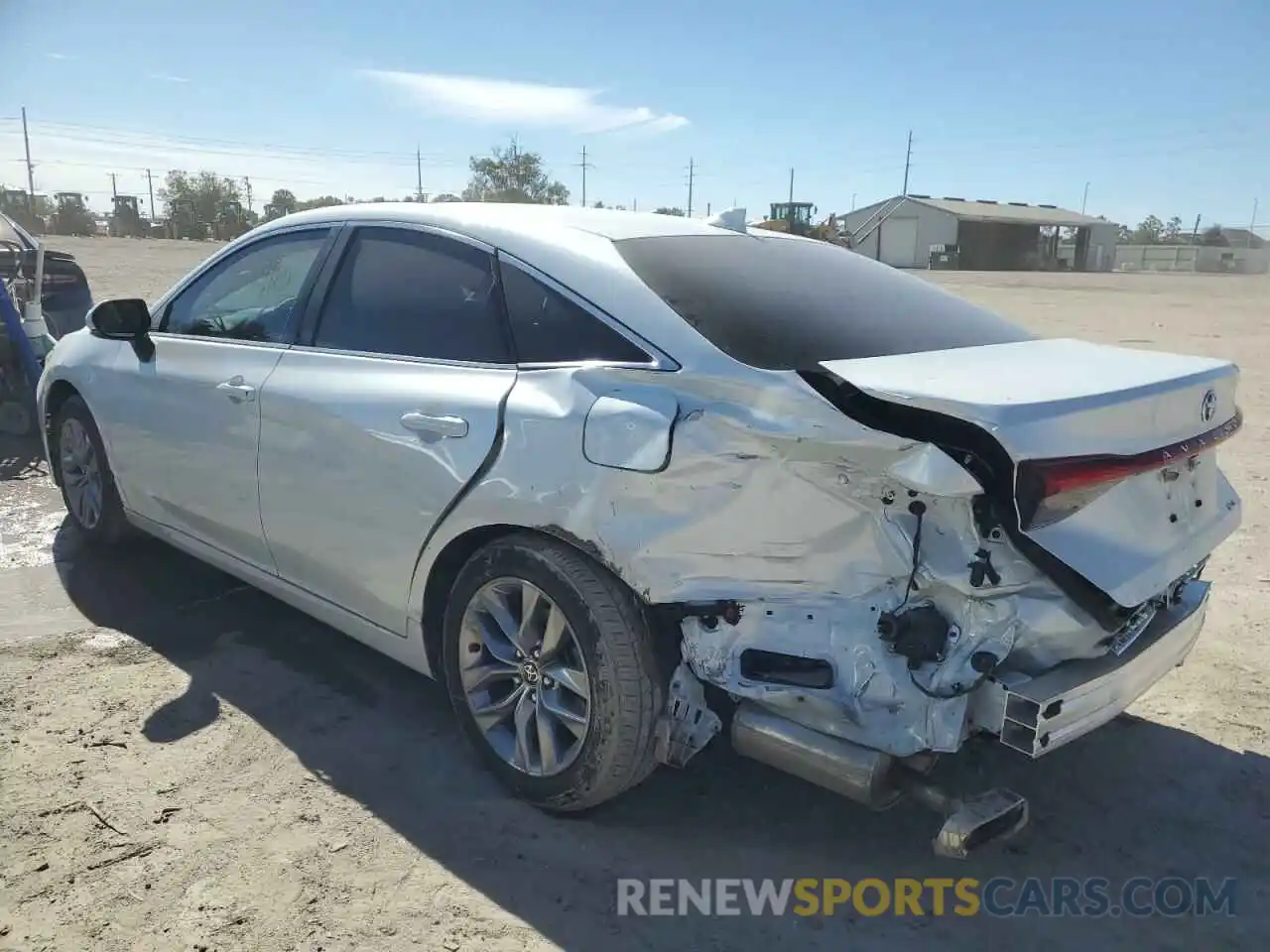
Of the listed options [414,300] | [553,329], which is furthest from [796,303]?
[414,300]

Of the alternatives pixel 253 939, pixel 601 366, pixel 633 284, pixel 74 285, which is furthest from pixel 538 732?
pixel 74 285

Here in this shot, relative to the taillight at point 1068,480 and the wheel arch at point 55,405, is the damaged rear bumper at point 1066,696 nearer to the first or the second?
the taillight at point 1068,480

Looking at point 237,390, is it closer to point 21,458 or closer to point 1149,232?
point 21,458

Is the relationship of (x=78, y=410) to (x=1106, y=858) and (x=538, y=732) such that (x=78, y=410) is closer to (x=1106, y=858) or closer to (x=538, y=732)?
(x=538, y=732)

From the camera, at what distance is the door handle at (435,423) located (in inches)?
110

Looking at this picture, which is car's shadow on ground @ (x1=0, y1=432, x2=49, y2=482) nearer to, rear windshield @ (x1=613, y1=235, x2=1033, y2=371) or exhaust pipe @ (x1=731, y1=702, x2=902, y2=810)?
rear windshield @ (x1=613, y1=235, x2=1033, y2=371)

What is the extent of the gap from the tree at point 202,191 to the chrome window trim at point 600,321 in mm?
63968

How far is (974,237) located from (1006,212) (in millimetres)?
6908

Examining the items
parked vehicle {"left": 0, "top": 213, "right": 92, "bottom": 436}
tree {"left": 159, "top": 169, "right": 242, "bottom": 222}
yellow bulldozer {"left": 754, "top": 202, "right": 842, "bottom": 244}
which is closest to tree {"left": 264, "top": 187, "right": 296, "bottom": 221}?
tree {"left": 159, "top": 169, "right": 242, "bottom": 222}

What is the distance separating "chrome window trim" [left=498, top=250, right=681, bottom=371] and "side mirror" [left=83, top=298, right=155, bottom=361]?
6.89ft

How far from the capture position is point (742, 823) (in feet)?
9.37

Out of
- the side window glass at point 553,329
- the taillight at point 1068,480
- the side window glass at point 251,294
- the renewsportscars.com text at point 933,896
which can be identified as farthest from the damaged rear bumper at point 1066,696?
the side window glass at point 251,294

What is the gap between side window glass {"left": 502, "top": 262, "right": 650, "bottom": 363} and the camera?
2621 mm

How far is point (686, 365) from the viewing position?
2.46 meters
